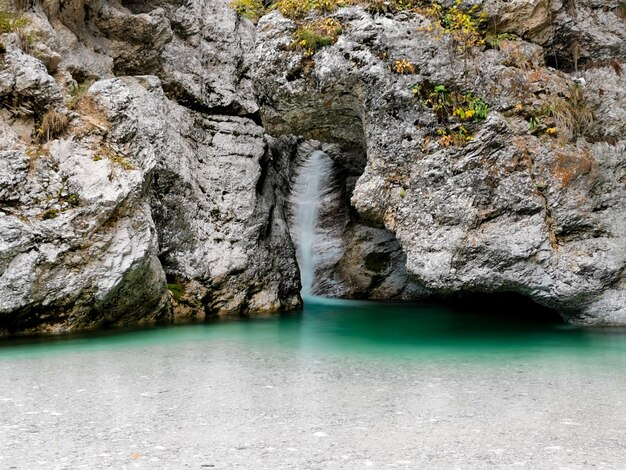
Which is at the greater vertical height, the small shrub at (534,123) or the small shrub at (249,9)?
the small shrub at (249,9)

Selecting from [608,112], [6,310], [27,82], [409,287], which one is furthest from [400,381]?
[409,287]

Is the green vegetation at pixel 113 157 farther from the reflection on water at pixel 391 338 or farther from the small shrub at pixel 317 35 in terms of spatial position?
the small shrub at pixel 317 35

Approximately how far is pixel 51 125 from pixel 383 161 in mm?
7813

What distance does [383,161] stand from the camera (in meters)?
13.2

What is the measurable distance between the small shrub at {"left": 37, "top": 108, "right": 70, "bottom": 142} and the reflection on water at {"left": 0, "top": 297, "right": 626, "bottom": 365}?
4.72 metres

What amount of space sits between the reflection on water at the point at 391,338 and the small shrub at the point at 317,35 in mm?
6967

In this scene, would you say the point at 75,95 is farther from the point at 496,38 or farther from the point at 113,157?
the point at 496,38

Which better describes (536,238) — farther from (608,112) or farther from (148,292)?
(148,292)

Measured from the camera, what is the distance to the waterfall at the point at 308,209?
22.0m

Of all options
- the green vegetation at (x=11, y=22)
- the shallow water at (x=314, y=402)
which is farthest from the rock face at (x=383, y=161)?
the shallow water at (x=314, y=402)

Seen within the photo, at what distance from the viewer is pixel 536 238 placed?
11.8 m

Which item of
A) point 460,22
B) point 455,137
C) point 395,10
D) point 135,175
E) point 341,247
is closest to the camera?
point 455,137

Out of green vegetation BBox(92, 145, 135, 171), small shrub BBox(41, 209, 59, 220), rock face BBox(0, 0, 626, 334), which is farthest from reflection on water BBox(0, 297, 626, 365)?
green vegetation BBox(92, 145, 135, 171)

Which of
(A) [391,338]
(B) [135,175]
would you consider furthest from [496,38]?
(B) [135,175]
